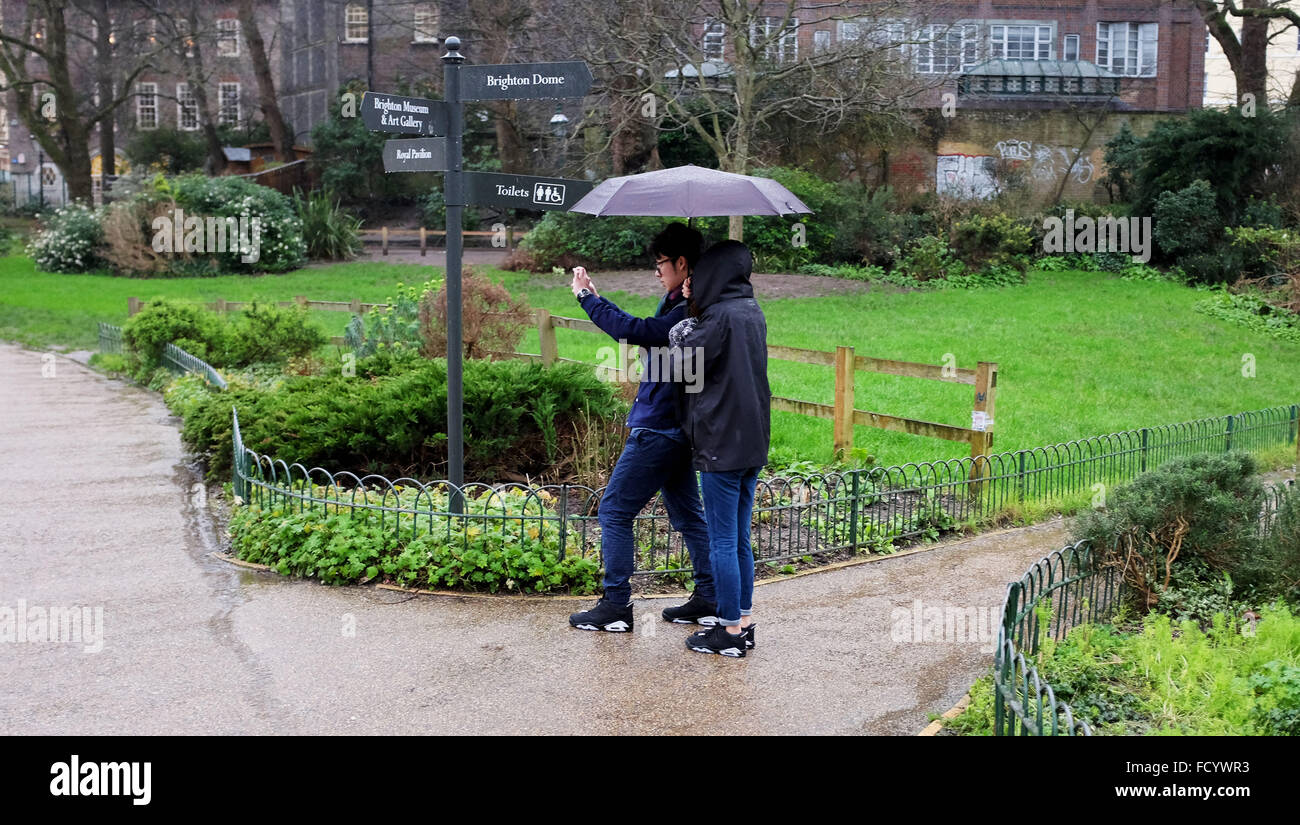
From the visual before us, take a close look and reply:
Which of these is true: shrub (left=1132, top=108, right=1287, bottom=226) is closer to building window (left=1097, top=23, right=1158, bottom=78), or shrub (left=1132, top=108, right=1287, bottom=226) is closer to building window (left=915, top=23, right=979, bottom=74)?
building window (left=915, top=23, right=979, bottom=74)

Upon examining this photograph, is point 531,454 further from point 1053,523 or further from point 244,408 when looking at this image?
point 1053,523

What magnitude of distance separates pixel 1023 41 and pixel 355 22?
867 inches

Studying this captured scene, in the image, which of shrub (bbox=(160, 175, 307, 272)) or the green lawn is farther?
shrub (bbox=(160, 175, 307, 272))

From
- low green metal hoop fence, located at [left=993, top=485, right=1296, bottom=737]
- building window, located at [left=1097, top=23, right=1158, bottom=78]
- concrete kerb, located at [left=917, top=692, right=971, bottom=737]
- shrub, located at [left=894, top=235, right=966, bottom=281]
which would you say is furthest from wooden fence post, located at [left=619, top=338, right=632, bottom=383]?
building window, located at [left=1097, top=23, right=1158, bottom=78]

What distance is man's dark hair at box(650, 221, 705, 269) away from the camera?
18.8ft

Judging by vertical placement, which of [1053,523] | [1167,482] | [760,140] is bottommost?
[1053,523]

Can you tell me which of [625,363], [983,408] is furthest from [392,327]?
[983,408]

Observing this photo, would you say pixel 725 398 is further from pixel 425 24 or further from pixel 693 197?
pixel 425 24

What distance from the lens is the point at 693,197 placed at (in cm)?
575

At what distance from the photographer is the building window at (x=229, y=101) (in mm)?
48844
